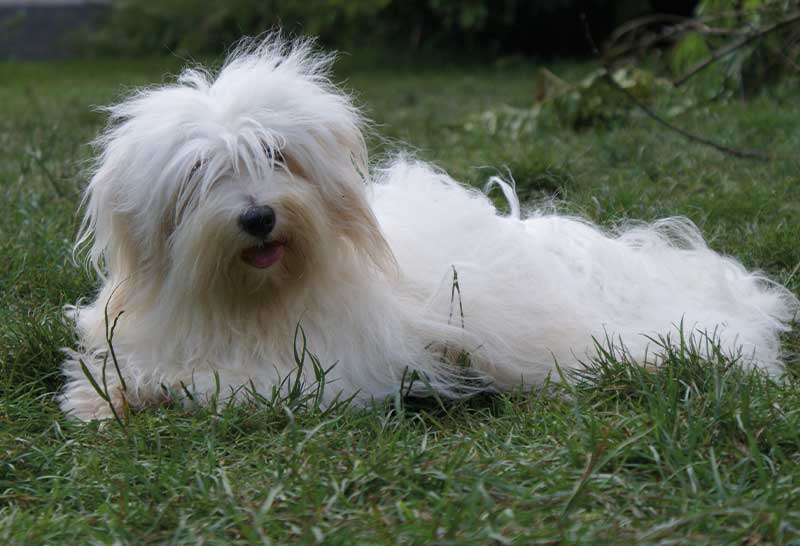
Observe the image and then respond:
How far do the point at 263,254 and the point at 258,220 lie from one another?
0.14 m

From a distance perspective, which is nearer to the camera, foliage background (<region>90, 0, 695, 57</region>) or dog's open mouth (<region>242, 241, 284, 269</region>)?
dog's open mouth (<region>242, 241, 284, 269</region>)

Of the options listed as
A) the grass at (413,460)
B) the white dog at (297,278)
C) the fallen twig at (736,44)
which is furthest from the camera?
the fallen twig at (736,44)

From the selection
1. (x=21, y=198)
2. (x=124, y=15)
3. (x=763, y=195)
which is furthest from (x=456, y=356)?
(x=124, y=15)

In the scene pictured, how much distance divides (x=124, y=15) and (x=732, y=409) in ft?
42.1

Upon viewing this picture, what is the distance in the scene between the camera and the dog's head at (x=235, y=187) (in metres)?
2.94

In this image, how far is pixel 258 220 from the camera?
9.46 ft

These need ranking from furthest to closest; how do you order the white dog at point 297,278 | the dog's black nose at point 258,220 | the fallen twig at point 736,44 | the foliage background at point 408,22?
1. the foliage background at point 408,22
2. the fallen twig at point 736,44
3. the white dog at point 297,278
4. the dog's black nose at point 258,220

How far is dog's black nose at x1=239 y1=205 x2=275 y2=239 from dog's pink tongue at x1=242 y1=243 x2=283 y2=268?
0.07m

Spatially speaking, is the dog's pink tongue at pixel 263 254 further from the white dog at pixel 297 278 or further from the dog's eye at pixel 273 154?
the dog's eye at pixel 273 154

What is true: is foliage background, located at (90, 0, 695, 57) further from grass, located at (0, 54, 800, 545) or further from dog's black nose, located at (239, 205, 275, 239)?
dog's black nose, located at (239, 205, 275, 239)

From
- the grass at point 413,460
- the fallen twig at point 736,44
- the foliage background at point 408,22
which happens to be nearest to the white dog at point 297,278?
the grass at point 413,460

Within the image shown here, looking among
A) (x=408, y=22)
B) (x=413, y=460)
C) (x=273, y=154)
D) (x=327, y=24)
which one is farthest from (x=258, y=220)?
(x=408, y=22)

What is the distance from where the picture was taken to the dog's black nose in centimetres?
288

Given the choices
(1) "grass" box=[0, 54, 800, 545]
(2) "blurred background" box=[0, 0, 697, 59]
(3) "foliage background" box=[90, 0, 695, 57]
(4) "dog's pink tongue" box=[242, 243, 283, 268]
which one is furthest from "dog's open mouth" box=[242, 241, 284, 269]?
(3) "foliage background" box=[90, 0, 695, 57]
